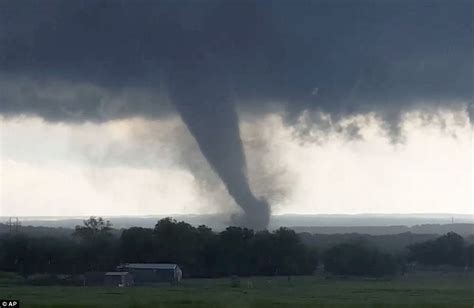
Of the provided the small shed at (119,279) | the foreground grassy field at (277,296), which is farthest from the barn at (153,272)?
the foreground grassy field at (277,296)

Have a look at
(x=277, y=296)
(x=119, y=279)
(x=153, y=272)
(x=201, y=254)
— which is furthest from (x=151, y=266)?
(x=277, y=296)

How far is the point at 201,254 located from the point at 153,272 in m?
6.54

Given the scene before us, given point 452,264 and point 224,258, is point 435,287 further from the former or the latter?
point 452,264

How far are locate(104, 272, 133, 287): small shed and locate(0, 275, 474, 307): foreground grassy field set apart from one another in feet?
17.3

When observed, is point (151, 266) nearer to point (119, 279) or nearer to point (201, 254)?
point (201, 254)

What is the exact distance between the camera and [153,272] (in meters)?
67.5

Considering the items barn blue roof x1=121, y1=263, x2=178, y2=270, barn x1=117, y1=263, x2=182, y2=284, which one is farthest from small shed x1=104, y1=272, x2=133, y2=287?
barn blue roof x1=121, y1=263, x2=178, y2=270

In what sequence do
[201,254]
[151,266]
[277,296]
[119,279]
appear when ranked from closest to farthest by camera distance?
[277,296], [119,279], [151,266], [201,254]

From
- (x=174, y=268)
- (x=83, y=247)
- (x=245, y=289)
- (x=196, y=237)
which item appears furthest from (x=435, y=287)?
(x=83, y=247)

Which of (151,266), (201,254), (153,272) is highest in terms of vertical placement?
(201,254)

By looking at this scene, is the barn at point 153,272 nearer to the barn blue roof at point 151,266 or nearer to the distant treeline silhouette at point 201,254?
the barn blue roof at point 151,266

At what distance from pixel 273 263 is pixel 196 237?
6792 mm

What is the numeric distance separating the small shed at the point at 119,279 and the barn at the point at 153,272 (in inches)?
32.8

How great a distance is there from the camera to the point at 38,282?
60625mm
